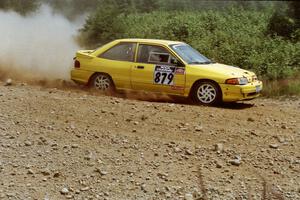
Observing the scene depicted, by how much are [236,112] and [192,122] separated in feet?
4.55

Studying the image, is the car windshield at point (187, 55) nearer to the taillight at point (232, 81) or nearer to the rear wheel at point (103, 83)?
the taillight at point (232, 81)

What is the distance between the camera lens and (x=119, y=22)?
26203mm

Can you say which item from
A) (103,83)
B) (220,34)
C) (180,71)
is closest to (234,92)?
(180,71)

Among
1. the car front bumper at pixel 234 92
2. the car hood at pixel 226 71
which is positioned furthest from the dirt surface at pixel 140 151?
the car hood at pixel 226 71

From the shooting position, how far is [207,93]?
10.5 m

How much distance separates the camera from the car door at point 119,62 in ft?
36.3

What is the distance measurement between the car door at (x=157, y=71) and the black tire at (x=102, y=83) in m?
0.52

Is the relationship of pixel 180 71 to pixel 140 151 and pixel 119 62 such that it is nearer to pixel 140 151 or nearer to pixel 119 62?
pixel 119 62

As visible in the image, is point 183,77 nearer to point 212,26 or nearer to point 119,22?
point 212,26

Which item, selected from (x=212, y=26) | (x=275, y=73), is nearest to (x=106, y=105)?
(x=275, y=73)

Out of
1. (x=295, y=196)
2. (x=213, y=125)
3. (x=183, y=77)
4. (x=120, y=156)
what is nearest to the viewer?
(x=295, y=196)

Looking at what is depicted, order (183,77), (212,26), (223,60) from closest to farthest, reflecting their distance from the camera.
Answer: (183,77) < (223,60) < (212,26)

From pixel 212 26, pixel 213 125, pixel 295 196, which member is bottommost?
pixel 295 196

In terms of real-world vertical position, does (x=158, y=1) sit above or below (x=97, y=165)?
above
